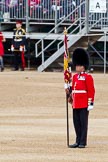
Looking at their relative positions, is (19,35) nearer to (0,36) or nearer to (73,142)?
(0,36)

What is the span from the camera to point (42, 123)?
58.1 feet

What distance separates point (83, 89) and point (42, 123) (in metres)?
3.67

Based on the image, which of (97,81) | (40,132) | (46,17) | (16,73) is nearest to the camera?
(40,132)

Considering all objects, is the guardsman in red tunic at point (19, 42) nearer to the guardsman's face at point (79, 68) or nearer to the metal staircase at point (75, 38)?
the metal staircase at point (75, 38)

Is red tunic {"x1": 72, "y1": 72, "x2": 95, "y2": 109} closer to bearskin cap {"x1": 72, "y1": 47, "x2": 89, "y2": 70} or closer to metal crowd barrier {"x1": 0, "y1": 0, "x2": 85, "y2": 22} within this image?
bearskin cap {"x1": 72, "y1": 47, "x2": 89, "y2": 70}

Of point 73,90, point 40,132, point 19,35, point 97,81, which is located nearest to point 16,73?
point 19,35

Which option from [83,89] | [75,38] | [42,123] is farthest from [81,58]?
[75,38]

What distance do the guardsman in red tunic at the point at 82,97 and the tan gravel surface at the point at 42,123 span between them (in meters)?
0.29

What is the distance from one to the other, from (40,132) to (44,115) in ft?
9.61

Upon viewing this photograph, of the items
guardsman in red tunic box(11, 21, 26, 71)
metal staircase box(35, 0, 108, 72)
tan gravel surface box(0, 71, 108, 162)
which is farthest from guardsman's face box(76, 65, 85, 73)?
guardsman in red tunic box(11, 21, 26, 71)

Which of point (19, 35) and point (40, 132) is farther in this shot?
point (19, 35)

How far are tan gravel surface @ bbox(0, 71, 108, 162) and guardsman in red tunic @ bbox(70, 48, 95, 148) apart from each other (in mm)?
293

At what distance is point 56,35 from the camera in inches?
1330

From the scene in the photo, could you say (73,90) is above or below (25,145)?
above
